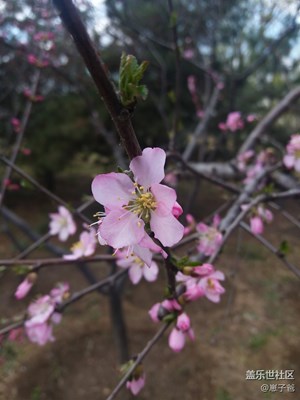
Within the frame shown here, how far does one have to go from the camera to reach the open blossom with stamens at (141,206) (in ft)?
2.02

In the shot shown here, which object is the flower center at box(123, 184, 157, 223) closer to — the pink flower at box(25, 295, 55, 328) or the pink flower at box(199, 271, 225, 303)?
the pink flower at box(199, 271, 225, 303)

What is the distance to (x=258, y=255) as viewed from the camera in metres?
5.82

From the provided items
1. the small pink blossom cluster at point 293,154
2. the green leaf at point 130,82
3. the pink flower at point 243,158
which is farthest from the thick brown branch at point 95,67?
the pink flower at point 243,158

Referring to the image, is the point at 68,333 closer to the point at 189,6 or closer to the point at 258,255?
the point at 258,255

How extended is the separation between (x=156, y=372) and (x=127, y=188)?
309cm

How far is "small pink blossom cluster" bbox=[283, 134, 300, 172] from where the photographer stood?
83.3 inches

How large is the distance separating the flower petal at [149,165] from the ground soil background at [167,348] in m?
1.84

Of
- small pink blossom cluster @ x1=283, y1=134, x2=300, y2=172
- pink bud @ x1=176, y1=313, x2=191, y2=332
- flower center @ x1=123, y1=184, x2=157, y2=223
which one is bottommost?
small pink blossom cluster @ x1=283, y1=134, x2=300, y2=172

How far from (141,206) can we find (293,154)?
5.75 feet

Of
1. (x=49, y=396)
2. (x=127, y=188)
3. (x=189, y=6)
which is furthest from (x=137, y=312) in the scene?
(x=189, y=6)

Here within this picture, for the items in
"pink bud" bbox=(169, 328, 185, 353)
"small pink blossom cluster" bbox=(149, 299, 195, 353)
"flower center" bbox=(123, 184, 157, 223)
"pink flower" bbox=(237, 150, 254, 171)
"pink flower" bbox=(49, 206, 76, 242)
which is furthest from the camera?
"pink flower" bbox=(237, 150, 254, 171)

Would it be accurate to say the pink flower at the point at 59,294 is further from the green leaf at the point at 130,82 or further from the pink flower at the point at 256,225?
the green leaf at the point at 130,82

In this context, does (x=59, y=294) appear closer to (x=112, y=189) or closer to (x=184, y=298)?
(x=184, y=298)

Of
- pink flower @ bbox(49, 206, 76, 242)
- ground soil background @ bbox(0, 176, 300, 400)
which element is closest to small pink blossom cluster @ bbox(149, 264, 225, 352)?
pink flower @ bbox(49, 206, 76, 242)
